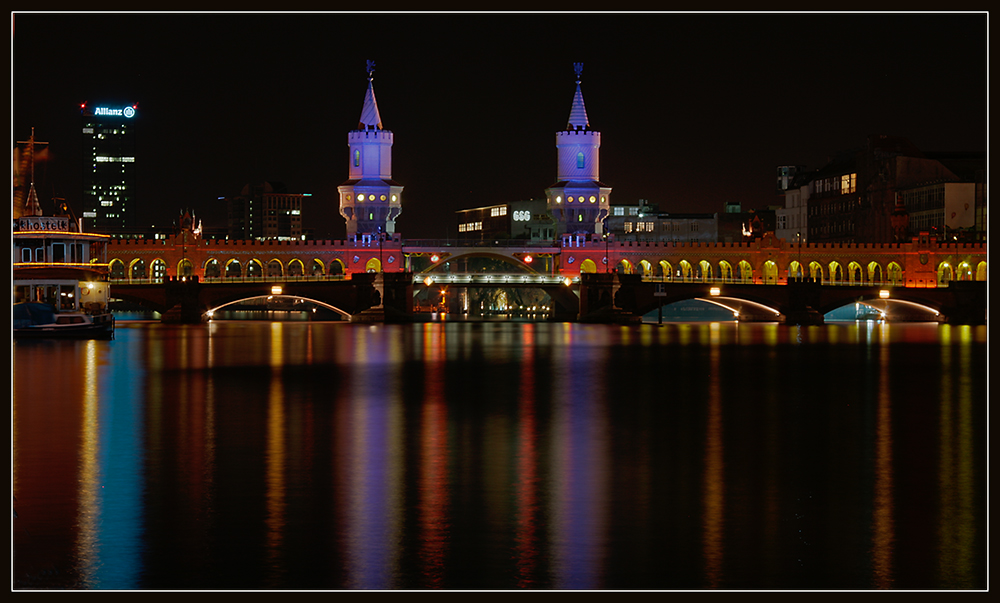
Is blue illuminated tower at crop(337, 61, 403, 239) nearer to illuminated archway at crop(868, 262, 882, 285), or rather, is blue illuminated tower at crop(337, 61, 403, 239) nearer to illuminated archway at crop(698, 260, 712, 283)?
illuminated archway at crop(698, 260, 712, 283)

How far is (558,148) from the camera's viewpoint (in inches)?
5945

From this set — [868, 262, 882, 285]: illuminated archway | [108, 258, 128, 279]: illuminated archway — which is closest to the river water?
[108, 258, 128, 279]: illuminated archway

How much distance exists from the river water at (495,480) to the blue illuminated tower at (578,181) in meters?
95.3

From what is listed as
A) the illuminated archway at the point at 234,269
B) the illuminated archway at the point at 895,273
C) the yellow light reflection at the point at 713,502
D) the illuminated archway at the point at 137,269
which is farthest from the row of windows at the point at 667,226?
the yellow light reflection at the point at 713,502

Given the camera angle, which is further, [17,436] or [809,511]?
[17,436]

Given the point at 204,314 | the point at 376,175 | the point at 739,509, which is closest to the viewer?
the point at 739,509

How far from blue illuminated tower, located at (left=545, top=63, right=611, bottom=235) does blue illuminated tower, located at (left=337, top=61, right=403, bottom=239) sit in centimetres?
2121

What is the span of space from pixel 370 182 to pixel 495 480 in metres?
122

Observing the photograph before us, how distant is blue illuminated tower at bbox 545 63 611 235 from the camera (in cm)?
14838

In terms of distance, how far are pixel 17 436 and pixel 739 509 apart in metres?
20.8

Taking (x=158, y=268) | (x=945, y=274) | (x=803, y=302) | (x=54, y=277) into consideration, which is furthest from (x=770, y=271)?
(x=54, y=277)

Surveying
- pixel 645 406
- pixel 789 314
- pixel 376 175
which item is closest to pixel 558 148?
pixel 376 175

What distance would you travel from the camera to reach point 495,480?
25.2 m

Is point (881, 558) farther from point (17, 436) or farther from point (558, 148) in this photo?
point (558, 148)
